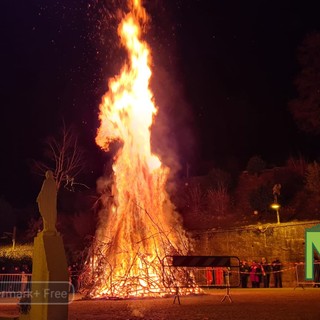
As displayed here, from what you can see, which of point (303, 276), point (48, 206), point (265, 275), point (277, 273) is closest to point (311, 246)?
point (303, 276)

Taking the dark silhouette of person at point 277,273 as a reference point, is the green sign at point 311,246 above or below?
above

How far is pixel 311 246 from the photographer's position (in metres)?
23.6

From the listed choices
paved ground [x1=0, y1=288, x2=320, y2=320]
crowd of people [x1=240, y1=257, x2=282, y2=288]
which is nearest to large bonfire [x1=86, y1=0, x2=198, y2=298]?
paved ground [x1=0, y1=288, x2=320, y2=320]

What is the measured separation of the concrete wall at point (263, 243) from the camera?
79.8ft

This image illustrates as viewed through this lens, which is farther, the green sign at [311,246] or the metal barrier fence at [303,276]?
the green sign at [311,246]

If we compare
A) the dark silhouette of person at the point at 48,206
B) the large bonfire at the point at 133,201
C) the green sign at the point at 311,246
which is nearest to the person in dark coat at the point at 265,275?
the green sign at the point at 311,246

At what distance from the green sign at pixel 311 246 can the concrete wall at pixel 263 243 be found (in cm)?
32

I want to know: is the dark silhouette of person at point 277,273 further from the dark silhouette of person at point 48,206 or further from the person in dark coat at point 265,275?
the dark silhouette of person at point 48,206

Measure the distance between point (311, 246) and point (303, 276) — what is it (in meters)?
1.53

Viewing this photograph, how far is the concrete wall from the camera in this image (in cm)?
2433

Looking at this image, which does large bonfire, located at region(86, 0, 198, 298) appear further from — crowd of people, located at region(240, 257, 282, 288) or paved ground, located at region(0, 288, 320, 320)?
crowd of people, located at region(240, 257, 282, 288)

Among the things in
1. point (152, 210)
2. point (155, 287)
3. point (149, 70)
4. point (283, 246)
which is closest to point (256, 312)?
point (155, 287)

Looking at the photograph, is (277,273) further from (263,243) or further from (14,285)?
(14,285)

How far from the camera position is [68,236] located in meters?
39.4
